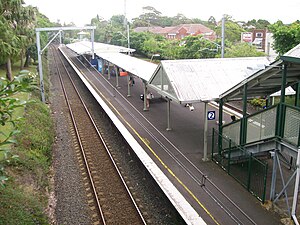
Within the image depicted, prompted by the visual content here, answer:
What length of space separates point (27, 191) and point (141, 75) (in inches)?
444

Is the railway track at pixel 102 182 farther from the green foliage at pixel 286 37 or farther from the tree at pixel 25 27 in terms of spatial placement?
the green foliage at pixel 286 37

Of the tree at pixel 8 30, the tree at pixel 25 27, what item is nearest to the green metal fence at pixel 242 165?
the tree at pixel 8 30

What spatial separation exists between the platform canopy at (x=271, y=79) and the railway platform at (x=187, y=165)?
309 centimetres

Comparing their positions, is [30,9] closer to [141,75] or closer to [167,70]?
[141,75]

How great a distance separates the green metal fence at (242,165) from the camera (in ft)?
34.4

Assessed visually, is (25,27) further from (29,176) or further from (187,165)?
(187,165)

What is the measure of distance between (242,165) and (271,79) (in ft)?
10.4

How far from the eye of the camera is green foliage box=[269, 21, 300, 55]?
817 inches

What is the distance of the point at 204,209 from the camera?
9.75 metres

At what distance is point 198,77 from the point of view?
14102 mm

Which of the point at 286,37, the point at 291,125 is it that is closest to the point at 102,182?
the point at 291,125

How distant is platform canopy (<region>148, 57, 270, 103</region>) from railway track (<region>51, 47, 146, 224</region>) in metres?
3.81

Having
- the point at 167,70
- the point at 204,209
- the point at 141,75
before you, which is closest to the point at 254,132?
the point at 204,209

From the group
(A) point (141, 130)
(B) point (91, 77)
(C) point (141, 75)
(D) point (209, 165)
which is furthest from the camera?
(B) point (91, 77)
